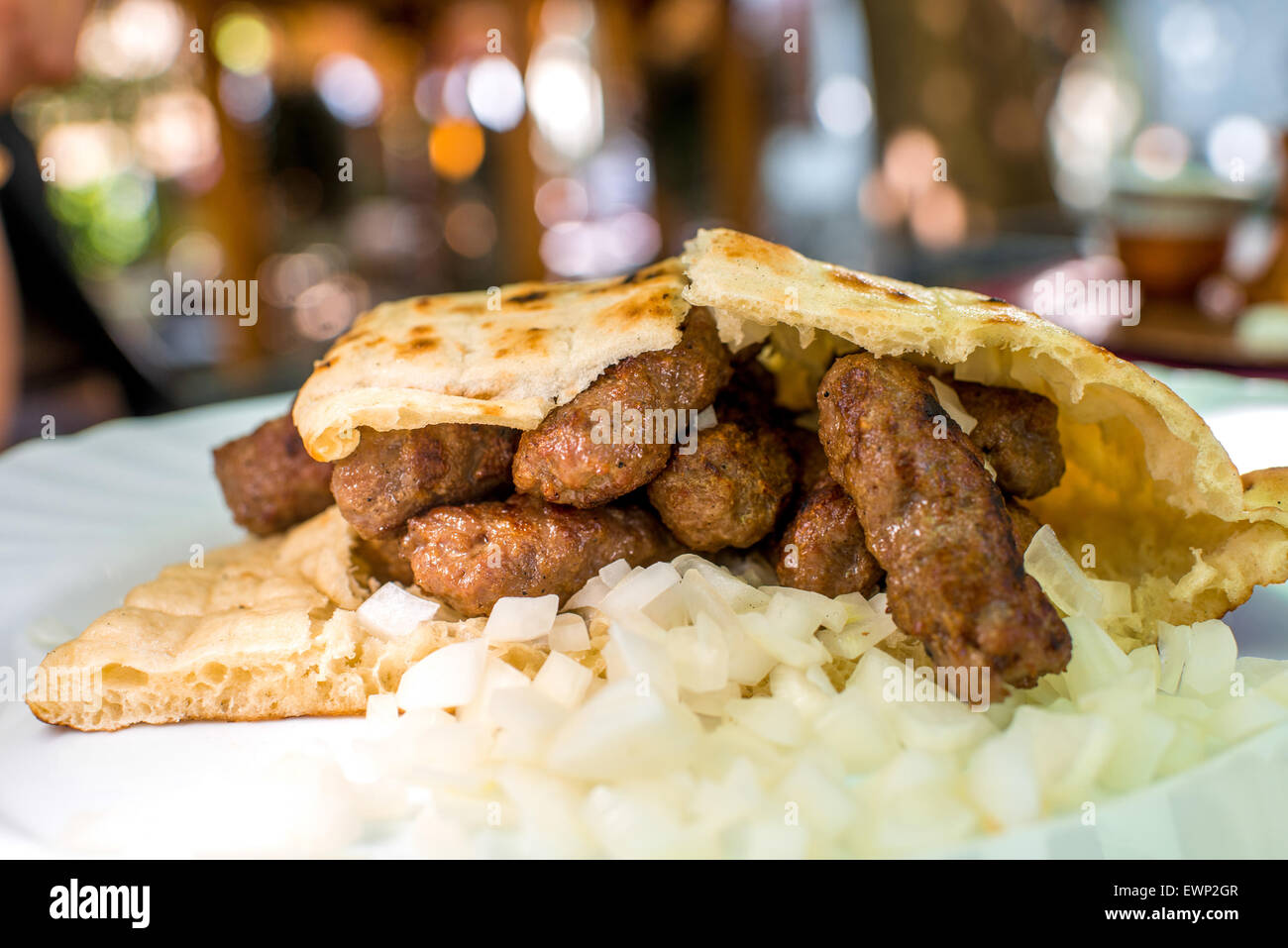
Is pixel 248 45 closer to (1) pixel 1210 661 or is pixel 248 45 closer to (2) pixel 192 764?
(2) pixel 192 764

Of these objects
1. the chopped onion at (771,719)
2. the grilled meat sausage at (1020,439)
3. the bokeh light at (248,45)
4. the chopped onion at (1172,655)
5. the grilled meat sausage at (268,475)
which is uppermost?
the bokeh light at (248,45)

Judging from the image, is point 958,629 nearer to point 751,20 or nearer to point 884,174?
point 884,174

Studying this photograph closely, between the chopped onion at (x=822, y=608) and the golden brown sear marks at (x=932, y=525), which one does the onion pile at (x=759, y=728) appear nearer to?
the chopped onion at (x=822, y=608)

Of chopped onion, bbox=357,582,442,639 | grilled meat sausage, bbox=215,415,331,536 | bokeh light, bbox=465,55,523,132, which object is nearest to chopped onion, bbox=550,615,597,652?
chopped onion, bbox=357,582,442,639

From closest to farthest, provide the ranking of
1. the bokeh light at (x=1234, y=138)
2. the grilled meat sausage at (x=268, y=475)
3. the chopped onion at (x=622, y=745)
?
the chopped onion at (x=622, y=745) → the grilled meat sausage at (x=268, y=475) → the bokeh light at (x=1234, y=138)

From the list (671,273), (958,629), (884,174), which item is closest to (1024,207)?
(884,174)

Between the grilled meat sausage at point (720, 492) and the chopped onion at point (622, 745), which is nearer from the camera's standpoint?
the chopped onion at point (622, 745)

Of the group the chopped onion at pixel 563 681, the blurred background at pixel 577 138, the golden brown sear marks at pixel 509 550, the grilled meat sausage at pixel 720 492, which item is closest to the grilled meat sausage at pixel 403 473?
the golden brown sear marks at pixel 509 550
